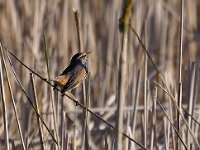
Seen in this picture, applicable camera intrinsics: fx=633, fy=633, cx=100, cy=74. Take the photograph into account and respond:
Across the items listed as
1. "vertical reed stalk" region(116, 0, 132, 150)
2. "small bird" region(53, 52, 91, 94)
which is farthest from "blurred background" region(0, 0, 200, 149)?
"vertical reed stalk" region(116, 0, 132, 150)

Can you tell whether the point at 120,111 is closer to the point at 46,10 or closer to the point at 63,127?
the point at 63,127

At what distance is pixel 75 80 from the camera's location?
3.41 meters

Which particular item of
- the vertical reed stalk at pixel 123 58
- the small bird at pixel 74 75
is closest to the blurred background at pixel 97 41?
the small bird at pixel 74 75

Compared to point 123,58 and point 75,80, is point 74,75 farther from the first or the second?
point 123,58

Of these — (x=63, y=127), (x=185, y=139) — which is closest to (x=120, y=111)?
(x=63, y=127)

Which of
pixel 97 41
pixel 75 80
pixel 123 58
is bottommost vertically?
pixel 75 80

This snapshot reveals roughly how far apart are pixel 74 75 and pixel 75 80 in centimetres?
6

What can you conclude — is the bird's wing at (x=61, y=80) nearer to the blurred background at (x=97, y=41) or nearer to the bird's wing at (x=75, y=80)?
the bird's wing at (x=75, y=80)

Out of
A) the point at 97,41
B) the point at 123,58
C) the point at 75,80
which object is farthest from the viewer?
the point at 97,41

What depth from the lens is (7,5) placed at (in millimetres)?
5867

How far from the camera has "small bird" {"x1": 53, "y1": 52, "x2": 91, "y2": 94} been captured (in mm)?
3381

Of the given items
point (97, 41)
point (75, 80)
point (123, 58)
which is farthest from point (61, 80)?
point (97, 41)

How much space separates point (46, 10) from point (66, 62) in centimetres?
61

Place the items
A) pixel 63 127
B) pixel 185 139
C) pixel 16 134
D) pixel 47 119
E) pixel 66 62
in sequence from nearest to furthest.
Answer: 1. pixel 63 127
2. pixel 185 139
3. pixel 47 119
4. pixel 16 134
5. pixel 66 62
